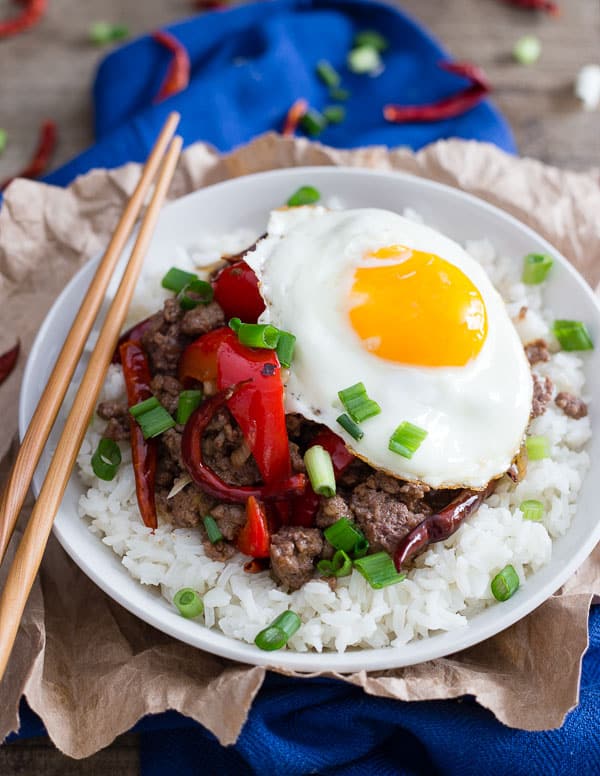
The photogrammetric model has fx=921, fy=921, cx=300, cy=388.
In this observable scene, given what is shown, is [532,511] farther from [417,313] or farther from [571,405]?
[417,313]

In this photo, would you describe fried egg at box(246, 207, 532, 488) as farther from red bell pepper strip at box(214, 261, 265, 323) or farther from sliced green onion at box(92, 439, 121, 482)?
sliced green onion at box(92, 439, 121, 482)

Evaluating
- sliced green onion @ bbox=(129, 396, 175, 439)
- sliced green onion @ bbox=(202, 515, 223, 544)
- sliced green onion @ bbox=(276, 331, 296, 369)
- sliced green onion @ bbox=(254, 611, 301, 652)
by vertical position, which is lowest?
sliced green onion @ bbox=(254, 611, 301, 652)

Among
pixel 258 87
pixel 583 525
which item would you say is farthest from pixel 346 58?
pixel 583 525

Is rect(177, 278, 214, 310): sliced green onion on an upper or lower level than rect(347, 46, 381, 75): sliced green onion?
upper

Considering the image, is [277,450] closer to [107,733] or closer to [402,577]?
[402,577]

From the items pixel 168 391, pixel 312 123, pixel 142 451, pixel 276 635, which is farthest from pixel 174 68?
pixel 276 635

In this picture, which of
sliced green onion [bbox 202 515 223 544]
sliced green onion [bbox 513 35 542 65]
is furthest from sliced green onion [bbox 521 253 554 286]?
sliced green onion [bbox 513 35 542 65]
